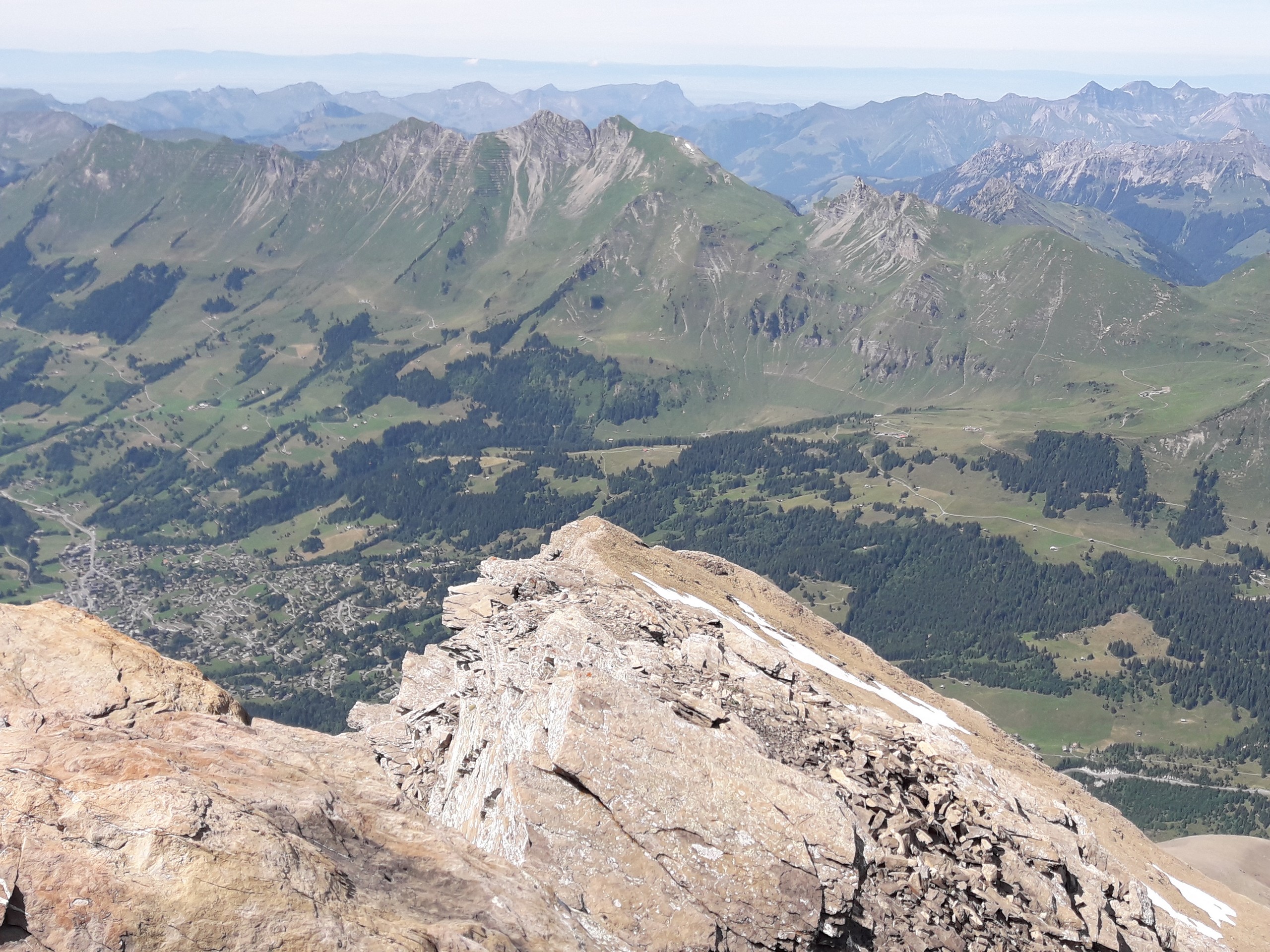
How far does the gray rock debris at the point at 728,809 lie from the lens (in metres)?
36.3

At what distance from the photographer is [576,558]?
84.9 meters

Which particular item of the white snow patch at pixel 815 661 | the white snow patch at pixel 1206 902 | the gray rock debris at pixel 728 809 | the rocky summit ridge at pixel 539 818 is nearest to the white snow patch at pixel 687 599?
the white snow patch at pixel 815 661

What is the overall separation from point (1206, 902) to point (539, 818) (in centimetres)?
6925

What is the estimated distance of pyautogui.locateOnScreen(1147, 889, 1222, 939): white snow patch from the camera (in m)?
66.4

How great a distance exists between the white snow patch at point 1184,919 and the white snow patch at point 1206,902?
11.9 ft

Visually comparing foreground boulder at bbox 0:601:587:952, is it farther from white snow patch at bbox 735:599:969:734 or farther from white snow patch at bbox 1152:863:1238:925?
white snow patch at bbox 1152:863:1238:925

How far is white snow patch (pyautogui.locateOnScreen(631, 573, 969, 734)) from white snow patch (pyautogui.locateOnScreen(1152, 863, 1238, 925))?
20.3m

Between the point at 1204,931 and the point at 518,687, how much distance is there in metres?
56.1

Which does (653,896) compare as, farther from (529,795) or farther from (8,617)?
(8,617)

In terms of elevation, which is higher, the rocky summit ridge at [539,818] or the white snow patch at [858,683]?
the rocky summit ridge at [539,818]

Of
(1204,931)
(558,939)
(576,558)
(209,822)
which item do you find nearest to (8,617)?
(209,822)

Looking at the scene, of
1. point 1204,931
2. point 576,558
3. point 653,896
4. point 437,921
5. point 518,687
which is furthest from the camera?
point 576,558

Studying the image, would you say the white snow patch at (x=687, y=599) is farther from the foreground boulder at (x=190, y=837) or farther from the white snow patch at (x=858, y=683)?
the foreground boulder at (x=190, y=837)

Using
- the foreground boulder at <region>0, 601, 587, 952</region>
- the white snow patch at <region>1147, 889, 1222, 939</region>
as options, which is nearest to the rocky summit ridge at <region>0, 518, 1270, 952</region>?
the foreground boulder at <region>0, 601, 587, 952</region>
